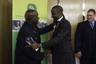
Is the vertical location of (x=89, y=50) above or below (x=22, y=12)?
below

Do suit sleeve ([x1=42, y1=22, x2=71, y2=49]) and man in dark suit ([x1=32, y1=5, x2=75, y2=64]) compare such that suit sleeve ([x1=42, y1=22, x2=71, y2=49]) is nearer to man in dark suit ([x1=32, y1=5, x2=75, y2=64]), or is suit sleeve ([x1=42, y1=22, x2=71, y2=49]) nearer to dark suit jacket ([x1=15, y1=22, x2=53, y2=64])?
man in dark suit ([x1=32, y1=5, x2=75, y2=64])

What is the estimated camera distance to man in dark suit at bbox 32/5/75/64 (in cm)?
426

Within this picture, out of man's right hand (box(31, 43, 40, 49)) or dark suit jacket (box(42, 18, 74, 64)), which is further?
man's right hand (box(31, 43, 40, 49))

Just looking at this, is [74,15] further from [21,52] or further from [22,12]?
[21,52]

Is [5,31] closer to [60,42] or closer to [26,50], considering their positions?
[26,50]

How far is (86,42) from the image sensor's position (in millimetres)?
5305

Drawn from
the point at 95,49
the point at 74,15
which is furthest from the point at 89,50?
the point at 74,15

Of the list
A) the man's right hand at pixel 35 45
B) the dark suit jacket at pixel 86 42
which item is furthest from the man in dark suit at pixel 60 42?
the dark suit jacket at pixel 86 42

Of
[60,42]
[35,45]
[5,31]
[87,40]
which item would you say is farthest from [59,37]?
[5,31]

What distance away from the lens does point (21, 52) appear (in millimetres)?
4520

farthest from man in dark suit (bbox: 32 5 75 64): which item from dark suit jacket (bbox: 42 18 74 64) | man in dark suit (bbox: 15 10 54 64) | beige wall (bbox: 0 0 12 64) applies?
beige wall (bbox: 0 0 12 64)

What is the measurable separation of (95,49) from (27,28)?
148 centimetres

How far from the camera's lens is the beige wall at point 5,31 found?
5406mm

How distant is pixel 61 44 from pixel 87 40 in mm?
1110
